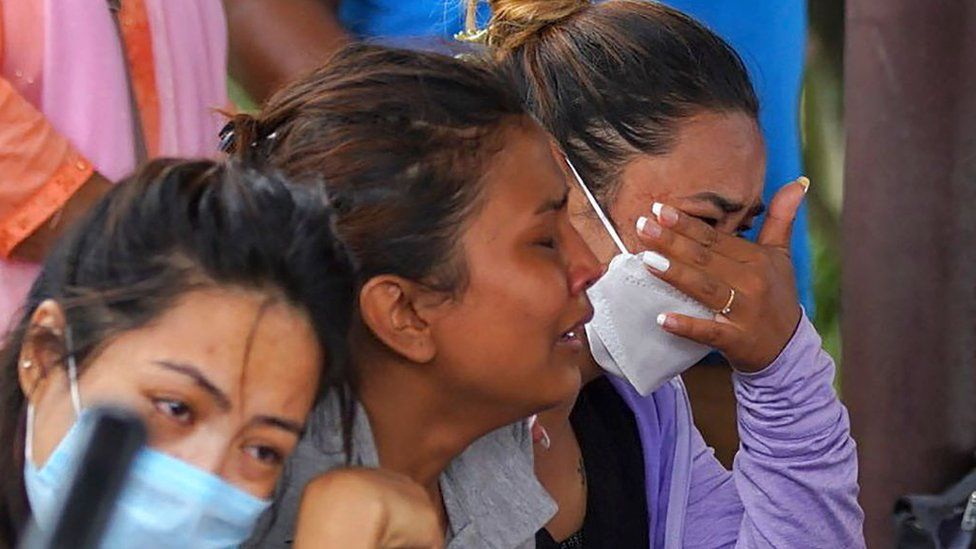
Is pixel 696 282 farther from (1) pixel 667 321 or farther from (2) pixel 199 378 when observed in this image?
(2) pixel 199 378

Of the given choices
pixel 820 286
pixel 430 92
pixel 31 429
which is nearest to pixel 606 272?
pixel 430 92

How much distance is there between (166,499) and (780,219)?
A: 1037mm

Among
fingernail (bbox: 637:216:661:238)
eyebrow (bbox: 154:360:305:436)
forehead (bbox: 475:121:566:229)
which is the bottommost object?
fingernail (bbox: 637:216:661:238)

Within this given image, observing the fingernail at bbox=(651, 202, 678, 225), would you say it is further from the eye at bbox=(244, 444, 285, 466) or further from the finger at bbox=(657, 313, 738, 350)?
the eye at bbox=(244, 444, 285, 466)

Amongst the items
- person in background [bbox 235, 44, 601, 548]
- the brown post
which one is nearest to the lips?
person in background [bbox 235, 44, 601, 548]

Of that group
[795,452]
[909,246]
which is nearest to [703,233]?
[795,452]

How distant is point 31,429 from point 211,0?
1.21m

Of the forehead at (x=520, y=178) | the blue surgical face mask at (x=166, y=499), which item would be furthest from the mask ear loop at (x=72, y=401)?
the forehead at (x=520, y=178)

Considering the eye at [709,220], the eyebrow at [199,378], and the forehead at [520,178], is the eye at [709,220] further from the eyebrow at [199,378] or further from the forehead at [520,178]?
the eyebrow at [199,378]

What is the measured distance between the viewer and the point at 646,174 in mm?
2104

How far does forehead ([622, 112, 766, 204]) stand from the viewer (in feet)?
6.86

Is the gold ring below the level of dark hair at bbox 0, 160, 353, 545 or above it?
below

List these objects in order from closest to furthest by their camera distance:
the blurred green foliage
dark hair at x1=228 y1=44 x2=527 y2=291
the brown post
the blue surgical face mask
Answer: the blue surgical face mask, dark hair at x1=228 y1=44 x2=527 y2=291, the brown post, the blurred green foliage

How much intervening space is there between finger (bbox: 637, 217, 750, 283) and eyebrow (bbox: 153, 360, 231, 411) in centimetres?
75
